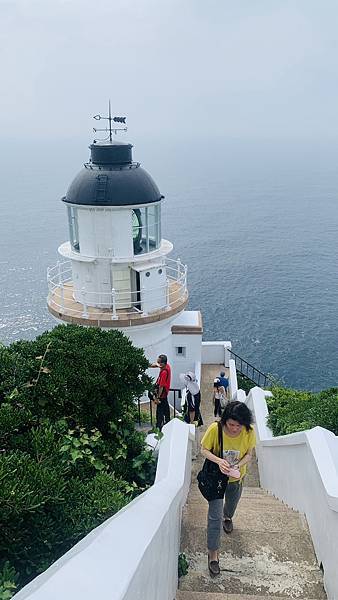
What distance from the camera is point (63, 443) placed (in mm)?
5301

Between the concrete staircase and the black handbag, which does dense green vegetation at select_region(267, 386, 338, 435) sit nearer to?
the concrete staircase

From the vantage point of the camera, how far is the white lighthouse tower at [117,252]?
13.3 meters

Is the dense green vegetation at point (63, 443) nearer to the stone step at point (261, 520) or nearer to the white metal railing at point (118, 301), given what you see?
the stone step at point (261, 520)

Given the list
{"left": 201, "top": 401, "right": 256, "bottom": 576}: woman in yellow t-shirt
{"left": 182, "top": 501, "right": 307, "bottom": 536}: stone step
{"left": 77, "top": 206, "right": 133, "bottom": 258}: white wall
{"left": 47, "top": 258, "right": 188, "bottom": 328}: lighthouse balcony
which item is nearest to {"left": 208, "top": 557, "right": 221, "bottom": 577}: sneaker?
{"left": 201, "top": 401, "right": 256, "bottom": 576}: woman in yellow t-shirt

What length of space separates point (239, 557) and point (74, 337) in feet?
11.9

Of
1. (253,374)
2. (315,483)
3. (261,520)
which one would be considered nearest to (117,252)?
(261,520)

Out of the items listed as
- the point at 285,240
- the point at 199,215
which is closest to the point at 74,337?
the point at 285,240

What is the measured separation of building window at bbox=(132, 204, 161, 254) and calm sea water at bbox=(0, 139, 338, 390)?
1957 centimetres

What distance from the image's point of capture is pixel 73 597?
2.08 meters

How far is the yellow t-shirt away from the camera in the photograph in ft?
15.3

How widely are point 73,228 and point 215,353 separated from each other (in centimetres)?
772

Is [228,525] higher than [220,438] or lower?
lower

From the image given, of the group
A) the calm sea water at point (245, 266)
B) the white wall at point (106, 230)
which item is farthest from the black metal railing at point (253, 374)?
the white wall at point (106, 230)

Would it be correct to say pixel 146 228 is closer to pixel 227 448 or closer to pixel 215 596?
pixel 227 448
